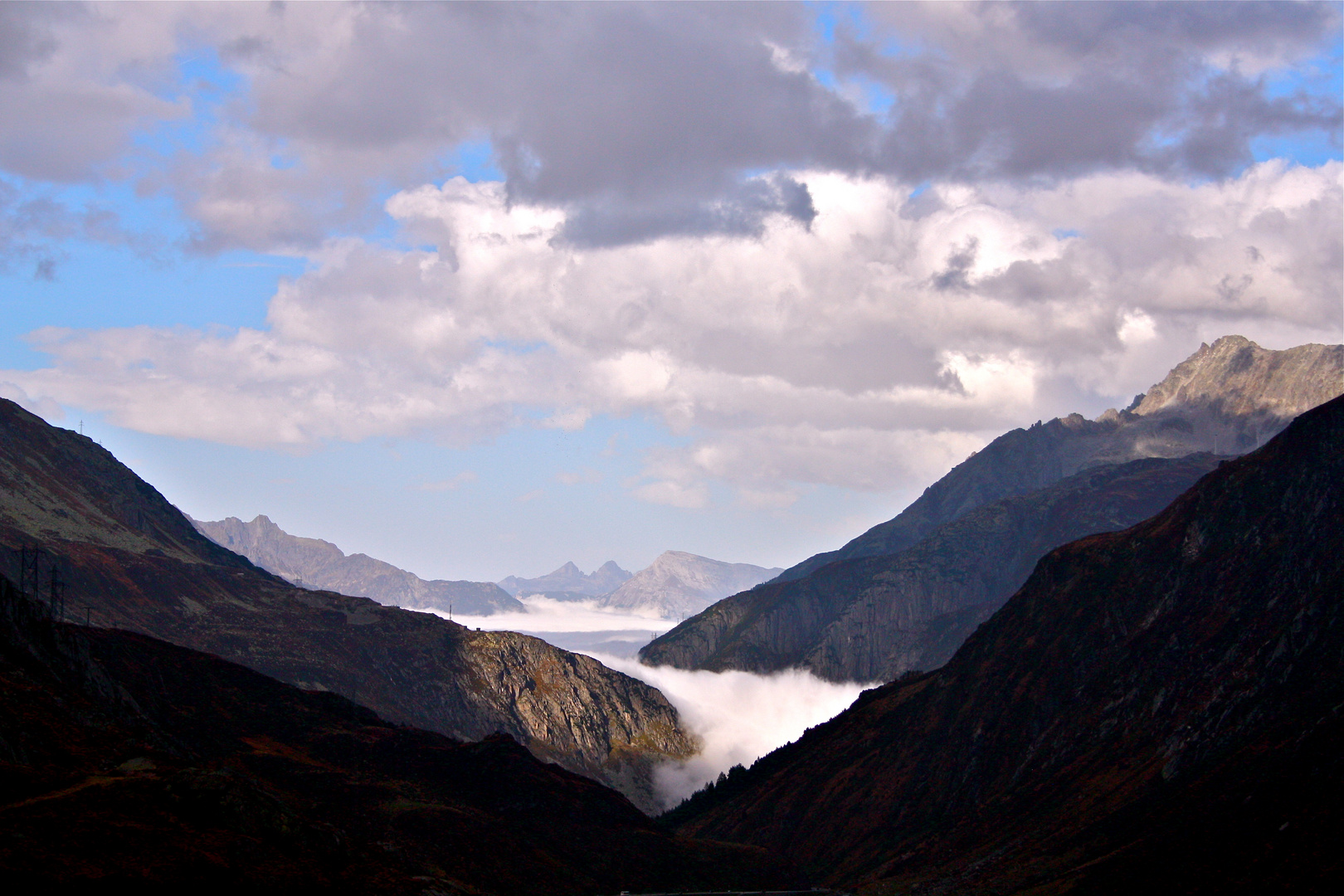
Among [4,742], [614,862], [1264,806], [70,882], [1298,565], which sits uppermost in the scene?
[1298,565]

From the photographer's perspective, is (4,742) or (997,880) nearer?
(4,742)

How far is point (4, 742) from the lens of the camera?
8781cm

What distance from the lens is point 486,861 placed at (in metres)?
170

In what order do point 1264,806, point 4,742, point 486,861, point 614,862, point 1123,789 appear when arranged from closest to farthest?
point 4,742 < point 1264,806 < point 486,861 < point 1123,789 < point 614,862

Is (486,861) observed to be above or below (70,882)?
below

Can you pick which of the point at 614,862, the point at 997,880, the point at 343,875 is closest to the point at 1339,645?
the point at 997,880

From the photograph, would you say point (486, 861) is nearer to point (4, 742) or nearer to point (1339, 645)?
point (4, 742)

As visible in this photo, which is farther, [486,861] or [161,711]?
[161,711]

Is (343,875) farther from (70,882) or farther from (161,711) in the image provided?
(161,711)

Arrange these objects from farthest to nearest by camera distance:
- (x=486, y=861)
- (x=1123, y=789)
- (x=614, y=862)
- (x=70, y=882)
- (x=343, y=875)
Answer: (x=614, y=862), (x=1123, y=789), (x=486, y=861), (x=343, y=875), (x=70, y=882)

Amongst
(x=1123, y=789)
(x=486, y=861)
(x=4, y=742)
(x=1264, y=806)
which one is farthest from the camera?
(x=1123, y=789)

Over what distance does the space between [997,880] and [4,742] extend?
134m

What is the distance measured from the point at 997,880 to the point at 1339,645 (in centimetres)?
5897

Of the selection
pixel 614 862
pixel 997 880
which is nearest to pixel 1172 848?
pixel 997 880
